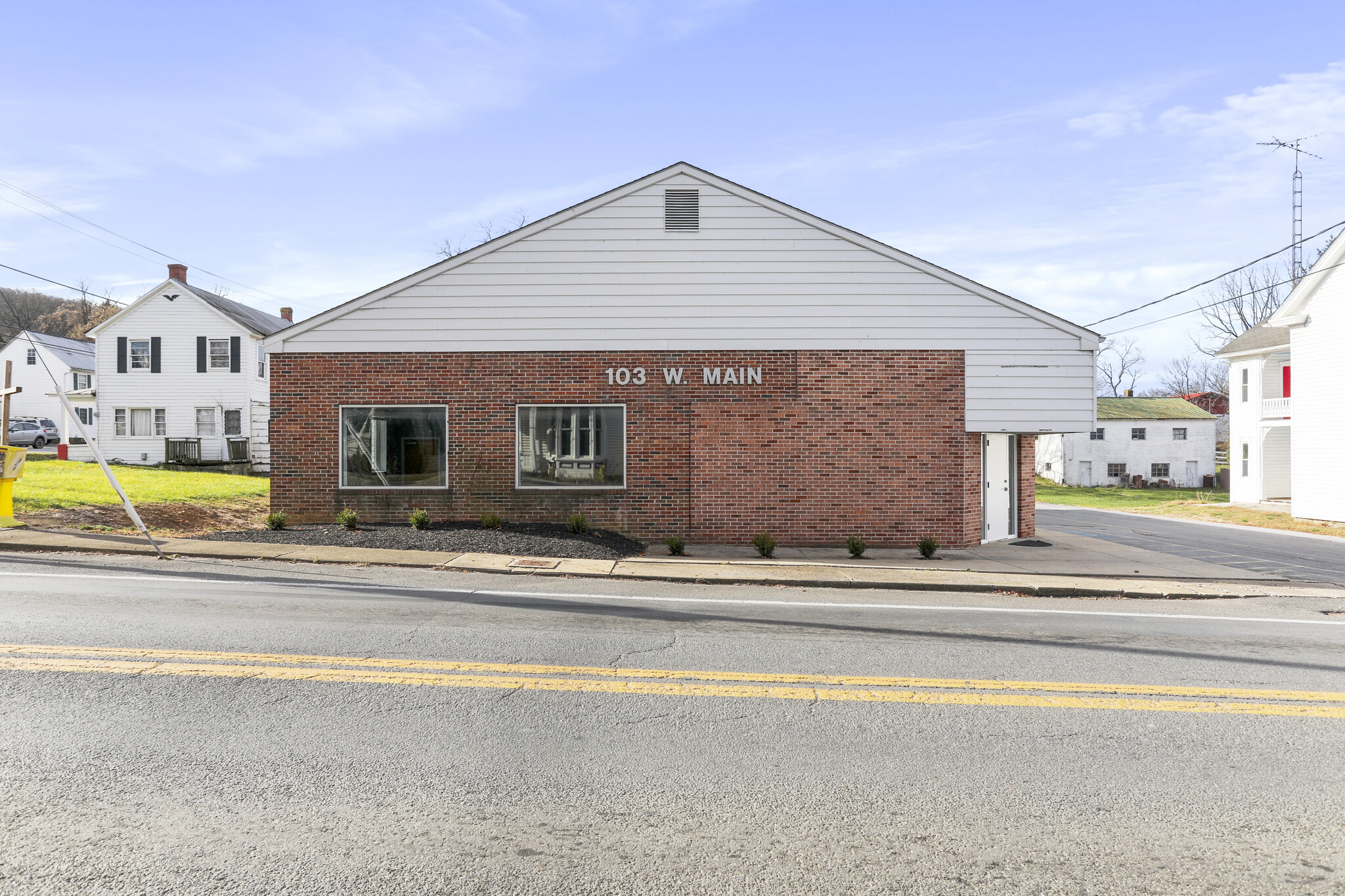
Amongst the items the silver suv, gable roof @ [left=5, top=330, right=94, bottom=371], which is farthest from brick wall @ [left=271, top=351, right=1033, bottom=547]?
gable roof @ [left=5, top=330, right=94, bottom=371]

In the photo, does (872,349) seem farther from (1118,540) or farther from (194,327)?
(194,327)

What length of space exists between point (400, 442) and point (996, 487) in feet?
41.0

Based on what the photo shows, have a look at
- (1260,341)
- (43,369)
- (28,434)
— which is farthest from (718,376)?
(43,369)

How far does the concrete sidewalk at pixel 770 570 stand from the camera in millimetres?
11125

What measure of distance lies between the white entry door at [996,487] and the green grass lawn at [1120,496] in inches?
762

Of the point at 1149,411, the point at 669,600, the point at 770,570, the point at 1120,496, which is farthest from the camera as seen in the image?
the point at 1149,411

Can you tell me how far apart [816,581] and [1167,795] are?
23.1 ft

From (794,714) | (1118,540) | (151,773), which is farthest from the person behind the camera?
(1118,540)

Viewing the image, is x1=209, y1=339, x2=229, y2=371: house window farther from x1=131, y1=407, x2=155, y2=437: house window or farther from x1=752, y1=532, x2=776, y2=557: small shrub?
x1=752, y1=532, x2=776, y2=557: small shrub

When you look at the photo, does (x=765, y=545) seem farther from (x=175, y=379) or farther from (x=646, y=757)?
(x=175, y=379)

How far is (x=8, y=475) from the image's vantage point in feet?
45.1

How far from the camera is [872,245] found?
15.2m

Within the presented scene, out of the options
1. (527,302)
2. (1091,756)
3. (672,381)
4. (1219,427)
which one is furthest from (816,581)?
(1219,427)

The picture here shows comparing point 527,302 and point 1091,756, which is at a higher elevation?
point 527,302
